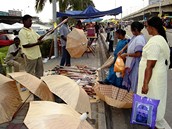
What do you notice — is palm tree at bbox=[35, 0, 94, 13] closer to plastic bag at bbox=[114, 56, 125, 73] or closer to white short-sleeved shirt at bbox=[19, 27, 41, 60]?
white short-sleeved shirt at bbox=[19, 27, 41, 60]

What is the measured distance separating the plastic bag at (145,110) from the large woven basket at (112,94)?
1.18m

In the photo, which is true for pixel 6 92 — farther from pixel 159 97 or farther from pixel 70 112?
pixel 159 97

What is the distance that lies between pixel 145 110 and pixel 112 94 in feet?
6.08

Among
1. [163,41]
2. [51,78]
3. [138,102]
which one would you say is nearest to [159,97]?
[138,102]

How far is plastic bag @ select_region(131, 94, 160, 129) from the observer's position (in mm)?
4008

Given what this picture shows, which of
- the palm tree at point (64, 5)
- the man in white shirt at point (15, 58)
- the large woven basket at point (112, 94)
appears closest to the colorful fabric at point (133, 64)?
the large woven basket at point (112, 94)

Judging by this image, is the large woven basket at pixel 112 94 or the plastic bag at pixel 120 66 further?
the plastic bag at pixel 120 66

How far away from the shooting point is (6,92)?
3.83 metres

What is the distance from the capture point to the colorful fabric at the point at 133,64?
528 cm

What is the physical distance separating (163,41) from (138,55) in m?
1.34

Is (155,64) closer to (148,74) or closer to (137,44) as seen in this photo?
(148,74)

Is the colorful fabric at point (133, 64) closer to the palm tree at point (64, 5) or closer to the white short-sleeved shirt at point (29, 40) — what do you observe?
the white short-sleeved shirt at point (29, 40)

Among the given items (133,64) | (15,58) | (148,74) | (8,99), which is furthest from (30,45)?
(148,74)

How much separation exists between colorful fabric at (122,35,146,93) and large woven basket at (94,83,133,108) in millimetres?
164
